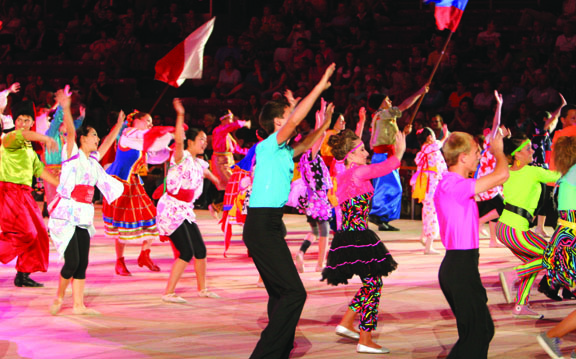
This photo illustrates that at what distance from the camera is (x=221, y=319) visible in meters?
A: 6.69

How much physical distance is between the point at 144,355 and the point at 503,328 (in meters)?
2.86

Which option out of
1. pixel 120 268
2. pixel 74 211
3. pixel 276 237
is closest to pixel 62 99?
pixel 74 211

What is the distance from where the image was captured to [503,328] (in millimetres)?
6363

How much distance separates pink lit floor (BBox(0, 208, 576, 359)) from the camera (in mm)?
5699

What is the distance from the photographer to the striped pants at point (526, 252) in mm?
6672

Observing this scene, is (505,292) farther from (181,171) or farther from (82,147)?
(82,147)

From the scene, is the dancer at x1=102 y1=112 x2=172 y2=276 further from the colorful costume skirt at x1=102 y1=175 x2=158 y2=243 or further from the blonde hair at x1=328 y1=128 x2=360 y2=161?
the blonde hair at x1=328 y1=128 x2=360 y2=161

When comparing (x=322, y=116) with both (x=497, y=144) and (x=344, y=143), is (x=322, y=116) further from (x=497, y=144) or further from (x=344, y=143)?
(x=497, y=144)

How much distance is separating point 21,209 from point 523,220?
4.88 m

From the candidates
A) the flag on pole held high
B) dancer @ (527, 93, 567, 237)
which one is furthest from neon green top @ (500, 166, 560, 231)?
the flag on pole held high

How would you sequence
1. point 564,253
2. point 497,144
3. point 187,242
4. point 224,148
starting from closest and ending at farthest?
point 497,144 < point 564,253 < point 187,242 < point 224,148

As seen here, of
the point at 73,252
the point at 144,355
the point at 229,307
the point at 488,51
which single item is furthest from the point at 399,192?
the point at 144,355

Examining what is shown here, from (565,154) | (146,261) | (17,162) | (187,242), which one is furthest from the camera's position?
(146,261)

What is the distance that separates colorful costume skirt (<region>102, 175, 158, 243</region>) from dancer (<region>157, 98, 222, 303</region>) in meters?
1.07
